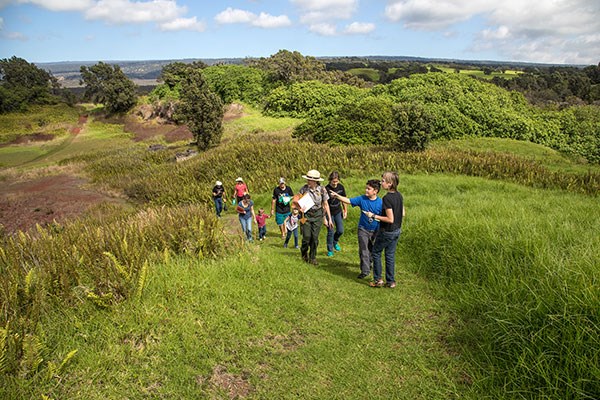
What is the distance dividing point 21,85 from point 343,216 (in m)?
94.7

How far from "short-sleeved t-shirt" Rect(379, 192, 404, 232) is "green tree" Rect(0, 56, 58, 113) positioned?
76.8 meters

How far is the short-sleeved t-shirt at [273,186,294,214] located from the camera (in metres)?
8.67

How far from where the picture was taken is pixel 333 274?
6.62 m

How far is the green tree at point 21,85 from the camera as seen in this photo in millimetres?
59750

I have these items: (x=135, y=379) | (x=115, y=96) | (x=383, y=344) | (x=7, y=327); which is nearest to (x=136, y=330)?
(x=135, y=379)

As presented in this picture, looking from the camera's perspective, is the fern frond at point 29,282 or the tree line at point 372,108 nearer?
the fern frond at point 29,282

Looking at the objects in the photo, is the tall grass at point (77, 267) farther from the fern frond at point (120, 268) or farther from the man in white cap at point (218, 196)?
the man in white cap at point (218, 196)

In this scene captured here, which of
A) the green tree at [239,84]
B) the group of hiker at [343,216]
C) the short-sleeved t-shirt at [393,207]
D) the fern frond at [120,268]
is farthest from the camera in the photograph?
the green tree at [239,84]

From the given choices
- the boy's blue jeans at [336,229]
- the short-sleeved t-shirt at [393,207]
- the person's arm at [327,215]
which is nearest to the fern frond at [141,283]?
the person's arm at [327,215]

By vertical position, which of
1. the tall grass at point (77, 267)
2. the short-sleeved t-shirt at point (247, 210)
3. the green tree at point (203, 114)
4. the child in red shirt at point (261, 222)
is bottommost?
the child in red shirt at point (261, 222)

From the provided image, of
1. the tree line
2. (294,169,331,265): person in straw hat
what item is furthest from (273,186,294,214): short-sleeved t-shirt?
the tree line

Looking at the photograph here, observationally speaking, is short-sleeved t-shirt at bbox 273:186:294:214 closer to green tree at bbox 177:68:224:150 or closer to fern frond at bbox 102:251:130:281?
fern frond at bbox 102:251:130:281

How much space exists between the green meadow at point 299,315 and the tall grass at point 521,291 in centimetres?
2

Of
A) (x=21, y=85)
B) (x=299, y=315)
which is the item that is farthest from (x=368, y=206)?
(x=21, y=85)
